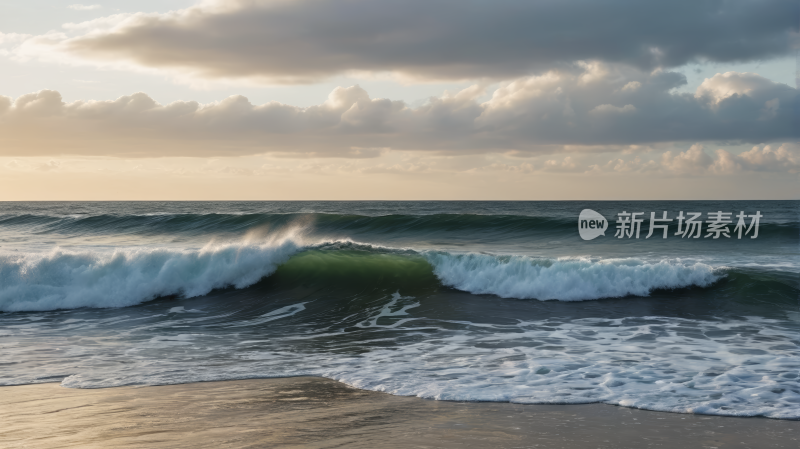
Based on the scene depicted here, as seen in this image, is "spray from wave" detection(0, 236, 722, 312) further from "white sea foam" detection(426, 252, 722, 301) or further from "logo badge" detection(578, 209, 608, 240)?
"logo badge" detection(578, 209, 608, 240)

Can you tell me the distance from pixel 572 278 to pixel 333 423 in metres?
9.01

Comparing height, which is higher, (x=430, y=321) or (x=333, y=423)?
(x=333, y=423)

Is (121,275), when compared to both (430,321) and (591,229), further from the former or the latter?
(591,229)

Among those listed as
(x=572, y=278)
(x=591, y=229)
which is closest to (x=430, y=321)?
(x=572, y=278)

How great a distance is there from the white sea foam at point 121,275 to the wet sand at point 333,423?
7.20 m

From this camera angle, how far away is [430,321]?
10273 millimetres

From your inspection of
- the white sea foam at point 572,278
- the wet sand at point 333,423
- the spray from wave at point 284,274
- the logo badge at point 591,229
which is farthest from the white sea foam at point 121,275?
the logo badge at point 591,229

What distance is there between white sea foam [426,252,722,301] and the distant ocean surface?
0.14 feet

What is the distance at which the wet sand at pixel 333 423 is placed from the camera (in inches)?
170

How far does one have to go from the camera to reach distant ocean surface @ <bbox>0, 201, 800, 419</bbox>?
6219 millimetres

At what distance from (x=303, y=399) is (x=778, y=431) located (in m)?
4.20

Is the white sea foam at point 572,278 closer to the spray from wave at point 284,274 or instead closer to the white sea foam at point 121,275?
the spray from wave at point 284,274

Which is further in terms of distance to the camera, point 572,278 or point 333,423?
point 572,278

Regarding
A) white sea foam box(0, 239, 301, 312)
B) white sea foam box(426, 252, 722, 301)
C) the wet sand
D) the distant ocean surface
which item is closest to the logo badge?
the distant ocean surface
